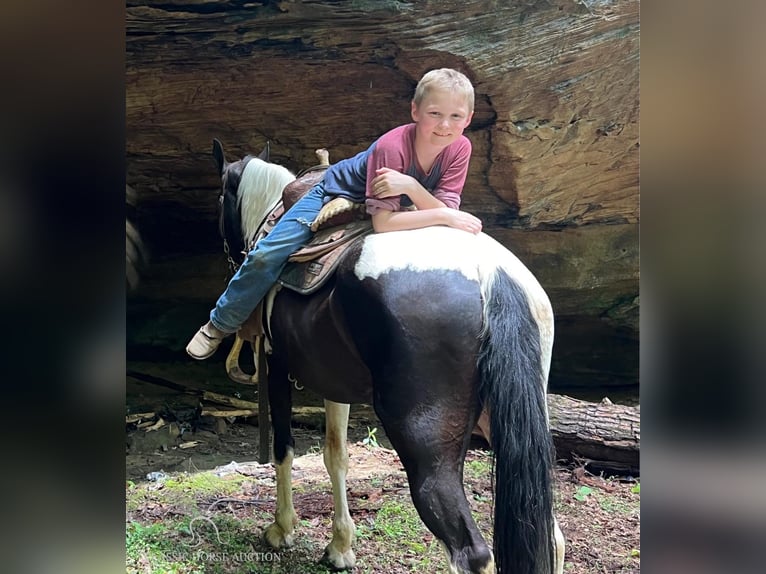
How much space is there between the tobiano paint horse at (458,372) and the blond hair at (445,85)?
0.49m

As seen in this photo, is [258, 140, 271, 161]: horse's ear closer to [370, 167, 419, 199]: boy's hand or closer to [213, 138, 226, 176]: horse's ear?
[213, 138, 226, 176]: horse's ear

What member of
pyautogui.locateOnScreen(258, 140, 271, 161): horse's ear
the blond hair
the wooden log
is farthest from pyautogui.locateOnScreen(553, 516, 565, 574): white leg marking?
pyautogui.locateOnScreen(258, 140, 271, 161): horse's ear

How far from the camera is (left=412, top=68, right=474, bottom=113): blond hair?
6.49 ft

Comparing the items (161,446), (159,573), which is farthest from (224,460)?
(159,573)

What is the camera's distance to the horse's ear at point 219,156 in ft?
7.88

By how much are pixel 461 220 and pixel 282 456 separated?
1140mm

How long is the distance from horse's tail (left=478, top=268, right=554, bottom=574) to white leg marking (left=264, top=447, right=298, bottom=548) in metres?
0.88

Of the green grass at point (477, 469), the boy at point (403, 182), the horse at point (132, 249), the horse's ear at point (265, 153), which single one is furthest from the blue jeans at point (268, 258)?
the green grass at point (477, 469)

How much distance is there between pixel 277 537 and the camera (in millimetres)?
2238

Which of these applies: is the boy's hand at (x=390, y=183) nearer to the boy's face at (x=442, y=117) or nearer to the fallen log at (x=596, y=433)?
the boy's face at (x=442, y=117)

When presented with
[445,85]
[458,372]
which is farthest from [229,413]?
[445,85]
